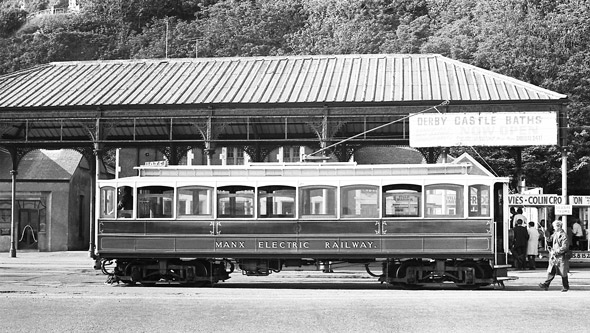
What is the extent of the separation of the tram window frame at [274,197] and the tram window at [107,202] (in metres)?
3.88

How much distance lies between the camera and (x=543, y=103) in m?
34.0

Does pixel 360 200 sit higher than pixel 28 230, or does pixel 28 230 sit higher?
pixel 360 200

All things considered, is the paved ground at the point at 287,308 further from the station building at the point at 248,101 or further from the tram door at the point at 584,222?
the tram door at the point at 584,222

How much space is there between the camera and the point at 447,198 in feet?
76.9

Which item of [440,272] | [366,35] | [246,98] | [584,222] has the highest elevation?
[366,35]

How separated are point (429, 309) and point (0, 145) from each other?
1059 inches

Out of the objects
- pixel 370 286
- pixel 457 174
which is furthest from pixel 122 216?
pixel 457 174

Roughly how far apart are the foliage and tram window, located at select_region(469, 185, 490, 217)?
26964 mm

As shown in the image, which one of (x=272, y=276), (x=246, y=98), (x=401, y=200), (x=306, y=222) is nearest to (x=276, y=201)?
(x=306, y=222)

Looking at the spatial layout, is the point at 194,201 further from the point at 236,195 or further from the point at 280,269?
the point at 280,269

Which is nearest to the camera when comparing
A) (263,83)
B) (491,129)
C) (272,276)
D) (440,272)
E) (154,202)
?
(440,272)

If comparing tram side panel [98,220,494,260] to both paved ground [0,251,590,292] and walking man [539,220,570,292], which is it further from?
walking man [539,220,570,292]

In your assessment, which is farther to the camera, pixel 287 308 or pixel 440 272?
pixel 440 272

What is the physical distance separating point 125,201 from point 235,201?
9.47 feet
